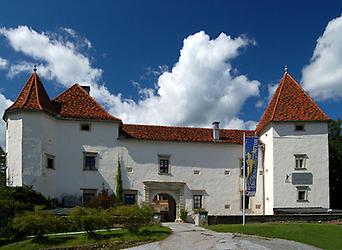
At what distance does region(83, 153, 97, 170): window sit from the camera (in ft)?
106

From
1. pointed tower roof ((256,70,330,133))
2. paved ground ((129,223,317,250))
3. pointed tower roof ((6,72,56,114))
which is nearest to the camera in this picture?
paved ground ((129,223,317,250))

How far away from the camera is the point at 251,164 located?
1172 inches

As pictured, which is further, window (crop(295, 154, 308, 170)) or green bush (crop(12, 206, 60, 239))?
window (crop(295, 154, 308, 170))

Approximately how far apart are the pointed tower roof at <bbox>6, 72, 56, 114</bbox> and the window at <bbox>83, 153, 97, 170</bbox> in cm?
397

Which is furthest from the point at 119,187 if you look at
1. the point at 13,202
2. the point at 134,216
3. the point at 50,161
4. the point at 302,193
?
the point at 302,193

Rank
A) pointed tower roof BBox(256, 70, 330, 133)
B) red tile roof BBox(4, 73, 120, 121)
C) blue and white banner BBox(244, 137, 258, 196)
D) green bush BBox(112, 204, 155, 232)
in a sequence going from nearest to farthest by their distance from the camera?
green bush BBox(112, 204, 155, 232), blue and white banner BBox(244, 137, 258, 196), red tile roof BBox(4, 73, 120, 121), pointed tower roof BBox(256, 70, 330, 133)

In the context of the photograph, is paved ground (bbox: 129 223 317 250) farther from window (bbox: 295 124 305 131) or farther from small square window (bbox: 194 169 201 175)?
window (bbox: 295 124 305 131)

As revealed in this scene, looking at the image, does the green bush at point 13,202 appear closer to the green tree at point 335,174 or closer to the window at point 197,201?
the window at point 197,201

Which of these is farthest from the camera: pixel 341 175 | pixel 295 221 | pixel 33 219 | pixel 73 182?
pixel 341 175

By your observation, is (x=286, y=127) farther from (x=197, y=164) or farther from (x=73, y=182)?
(x=73, y=182)

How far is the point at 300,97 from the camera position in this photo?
34.2m

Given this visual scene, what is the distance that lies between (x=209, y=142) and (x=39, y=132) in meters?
12.6

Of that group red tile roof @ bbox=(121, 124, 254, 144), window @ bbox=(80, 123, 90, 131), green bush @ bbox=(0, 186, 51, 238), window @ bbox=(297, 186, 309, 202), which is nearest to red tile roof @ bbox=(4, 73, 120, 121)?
window @ bbox=(80, 123, 90, 131)

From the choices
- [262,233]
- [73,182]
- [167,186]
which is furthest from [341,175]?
[73,182]
